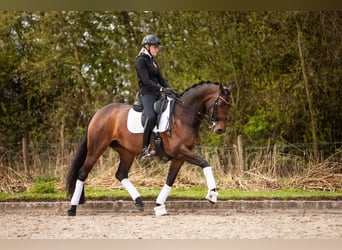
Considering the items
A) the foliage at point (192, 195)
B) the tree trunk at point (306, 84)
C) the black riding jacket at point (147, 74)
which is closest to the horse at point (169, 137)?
the black riding jacket at point (147, 74)

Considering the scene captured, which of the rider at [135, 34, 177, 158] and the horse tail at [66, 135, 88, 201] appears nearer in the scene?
the rider at [135, 34, 177, 158]

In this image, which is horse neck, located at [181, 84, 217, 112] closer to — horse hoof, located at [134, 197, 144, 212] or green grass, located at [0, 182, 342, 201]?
horse hoof, located at [134, 197, 144, 212]

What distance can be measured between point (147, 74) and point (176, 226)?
1667 mm

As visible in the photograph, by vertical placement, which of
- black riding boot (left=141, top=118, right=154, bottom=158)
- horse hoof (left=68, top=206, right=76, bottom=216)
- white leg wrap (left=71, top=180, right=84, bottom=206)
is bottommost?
horse hoof (left=68, top=206, right=76, bottom=216)

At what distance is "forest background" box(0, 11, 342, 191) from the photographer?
11047 mm

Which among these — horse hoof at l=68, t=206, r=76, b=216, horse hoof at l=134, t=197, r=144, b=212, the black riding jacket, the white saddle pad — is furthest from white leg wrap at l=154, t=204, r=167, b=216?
the black riding jacket

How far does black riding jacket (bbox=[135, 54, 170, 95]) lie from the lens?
6.84m

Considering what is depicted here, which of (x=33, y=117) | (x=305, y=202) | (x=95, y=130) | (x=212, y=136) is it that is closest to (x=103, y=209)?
(x=95, y=130)

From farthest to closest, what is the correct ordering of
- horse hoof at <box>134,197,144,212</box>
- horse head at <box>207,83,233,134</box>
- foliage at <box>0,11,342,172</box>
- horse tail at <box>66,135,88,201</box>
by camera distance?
1. foliage at <box>0,11,342,172</box>
2. horse tail at <box>66,135,88,201</box>
3. horse hoof at <box>134,197,144,212</box>
4. horse head at <box>207,83,233,134</box>

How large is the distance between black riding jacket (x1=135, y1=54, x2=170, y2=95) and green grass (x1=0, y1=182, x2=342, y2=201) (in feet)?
5.01

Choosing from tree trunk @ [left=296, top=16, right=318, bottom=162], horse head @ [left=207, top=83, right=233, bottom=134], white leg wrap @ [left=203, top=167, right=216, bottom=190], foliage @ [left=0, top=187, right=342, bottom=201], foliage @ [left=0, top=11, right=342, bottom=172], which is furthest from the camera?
foliage @ [left=0, top=11, right=342, bottom=172]

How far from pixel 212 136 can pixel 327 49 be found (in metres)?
2.54

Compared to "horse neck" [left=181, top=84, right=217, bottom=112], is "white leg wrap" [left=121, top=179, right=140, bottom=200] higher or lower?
lower

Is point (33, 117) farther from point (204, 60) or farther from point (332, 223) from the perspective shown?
point (332, 223)
